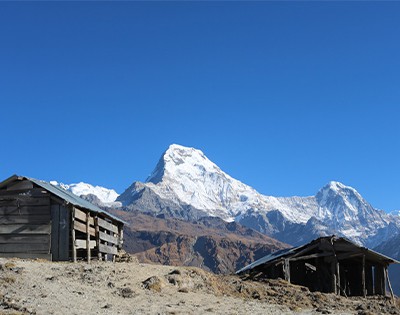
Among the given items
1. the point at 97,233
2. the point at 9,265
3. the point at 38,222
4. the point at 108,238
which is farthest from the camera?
the point at 108,238

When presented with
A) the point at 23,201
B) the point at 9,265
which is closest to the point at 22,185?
the point at 23,201

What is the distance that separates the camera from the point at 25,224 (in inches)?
1353

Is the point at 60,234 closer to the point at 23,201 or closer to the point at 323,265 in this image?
the point at 23,201

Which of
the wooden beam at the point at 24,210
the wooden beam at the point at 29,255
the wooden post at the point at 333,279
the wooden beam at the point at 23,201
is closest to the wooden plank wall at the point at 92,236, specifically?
the wooden beam at the point at 29,255

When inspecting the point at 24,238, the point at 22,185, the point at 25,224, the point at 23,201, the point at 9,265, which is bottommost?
the point at 9,265

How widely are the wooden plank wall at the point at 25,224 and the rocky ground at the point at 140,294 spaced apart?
4.47 meters

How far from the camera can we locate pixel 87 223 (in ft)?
117

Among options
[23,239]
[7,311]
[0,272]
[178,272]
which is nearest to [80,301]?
[7,311]

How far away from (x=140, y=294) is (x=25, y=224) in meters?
12.0

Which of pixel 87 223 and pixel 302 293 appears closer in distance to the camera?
pixel 302 293

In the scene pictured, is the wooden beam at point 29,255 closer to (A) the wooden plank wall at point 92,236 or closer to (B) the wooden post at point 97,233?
(A) the wooden plank wall at point 92,236

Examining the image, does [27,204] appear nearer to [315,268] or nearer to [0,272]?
[0,272]

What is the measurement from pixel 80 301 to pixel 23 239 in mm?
12851

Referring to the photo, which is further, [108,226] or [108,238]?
[108,226]
